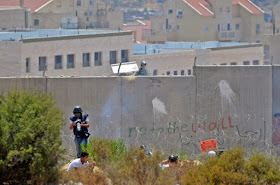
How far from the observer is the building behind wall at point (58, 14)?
225ft

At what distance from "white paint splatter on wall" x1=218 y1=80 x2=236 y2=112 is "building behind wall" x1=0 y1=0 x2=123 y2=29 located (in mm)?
49088

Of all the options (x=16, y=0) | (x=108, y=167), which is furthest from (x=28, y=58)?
(x=108, y=167)

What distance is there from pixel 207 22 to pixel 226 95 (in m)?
62.1

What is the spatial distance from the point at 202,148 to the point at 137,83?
2.12 meters

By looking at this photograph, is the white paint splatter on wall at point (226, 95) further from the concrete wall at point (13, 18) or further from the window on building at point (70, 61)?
the concrete wall at point (13, 18)

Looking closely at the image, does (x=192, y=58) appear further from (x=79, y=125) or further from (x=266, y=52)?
(x=79, y=125)

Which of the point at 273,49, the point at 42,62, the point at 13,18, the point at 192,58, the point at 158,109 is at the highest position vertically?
the point at 13,18

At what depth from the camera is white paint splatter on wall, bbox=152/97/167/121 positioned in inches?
744

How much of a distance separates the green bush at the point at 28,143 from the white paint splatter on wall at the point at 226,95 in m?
7.00

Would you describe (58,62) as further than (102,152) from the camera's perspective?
Yes

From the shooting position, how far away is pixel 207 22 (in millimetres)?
80625

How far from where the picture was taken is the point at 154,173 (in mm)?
12867

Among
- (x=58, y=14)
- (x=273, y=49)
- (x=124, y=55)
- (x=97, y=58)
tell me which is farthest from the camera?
(x=58, y=14)

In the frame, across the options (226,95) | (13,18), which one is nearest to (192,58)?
(13,18)
